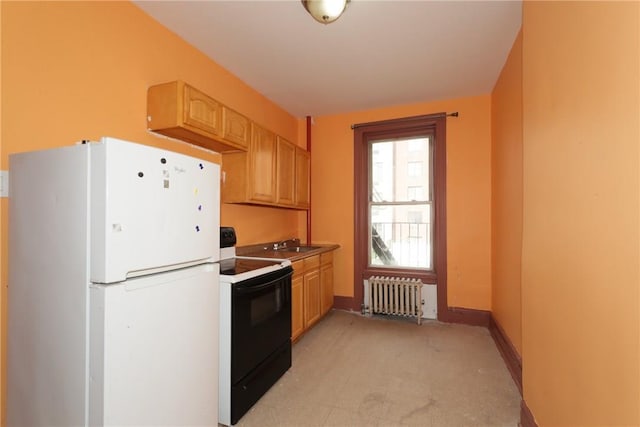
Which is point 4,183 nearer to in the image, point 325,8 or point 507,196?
point 325,8

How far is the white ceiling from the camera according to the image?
6.86ft

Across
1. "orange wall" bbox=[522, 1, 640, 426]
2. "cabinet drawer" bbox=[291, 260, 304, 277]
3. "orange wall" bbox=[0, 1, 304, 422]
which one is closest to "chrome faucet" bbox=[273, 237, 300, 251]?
"cabinet drawer" bbox=[291, 260, 304, 277]

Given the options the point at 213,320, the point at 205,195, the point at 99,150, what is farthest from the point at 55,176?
the point at 213,320

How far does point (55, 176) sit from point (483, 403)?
2778 millimetres

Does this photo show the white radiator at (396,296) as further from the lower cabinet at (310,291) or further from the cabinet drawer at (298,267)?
the cabinet drawer at (298,267)

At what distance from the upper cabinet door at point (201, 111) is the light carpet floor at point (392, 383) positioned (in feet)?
6.56

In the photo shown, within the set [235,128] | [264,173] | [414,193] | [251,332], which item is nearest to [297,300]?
[251,332]

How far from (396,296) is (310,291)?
1.14 m

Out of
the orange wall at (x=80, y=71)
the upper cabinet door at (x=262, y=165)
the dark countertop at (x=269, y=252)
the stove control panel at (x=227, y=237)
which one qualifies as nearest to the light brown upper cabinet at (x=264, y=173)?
the upper cabinet door at (x=262, y=165)

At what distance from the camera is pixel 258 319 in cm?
211

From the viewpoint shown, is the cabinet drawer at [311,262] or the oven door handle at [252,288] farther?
the cabinet drawer at [311,262]

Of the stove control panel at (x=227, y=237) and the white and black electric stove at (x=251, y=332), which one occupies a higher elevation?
the stove control panel at (x=227, y=237)

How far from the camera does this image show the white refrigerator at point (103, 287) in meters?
1.18

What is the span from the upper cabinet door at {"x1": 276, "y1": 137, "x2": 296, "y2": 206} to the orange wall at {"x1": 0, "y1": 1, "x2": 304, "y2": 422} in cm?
90
